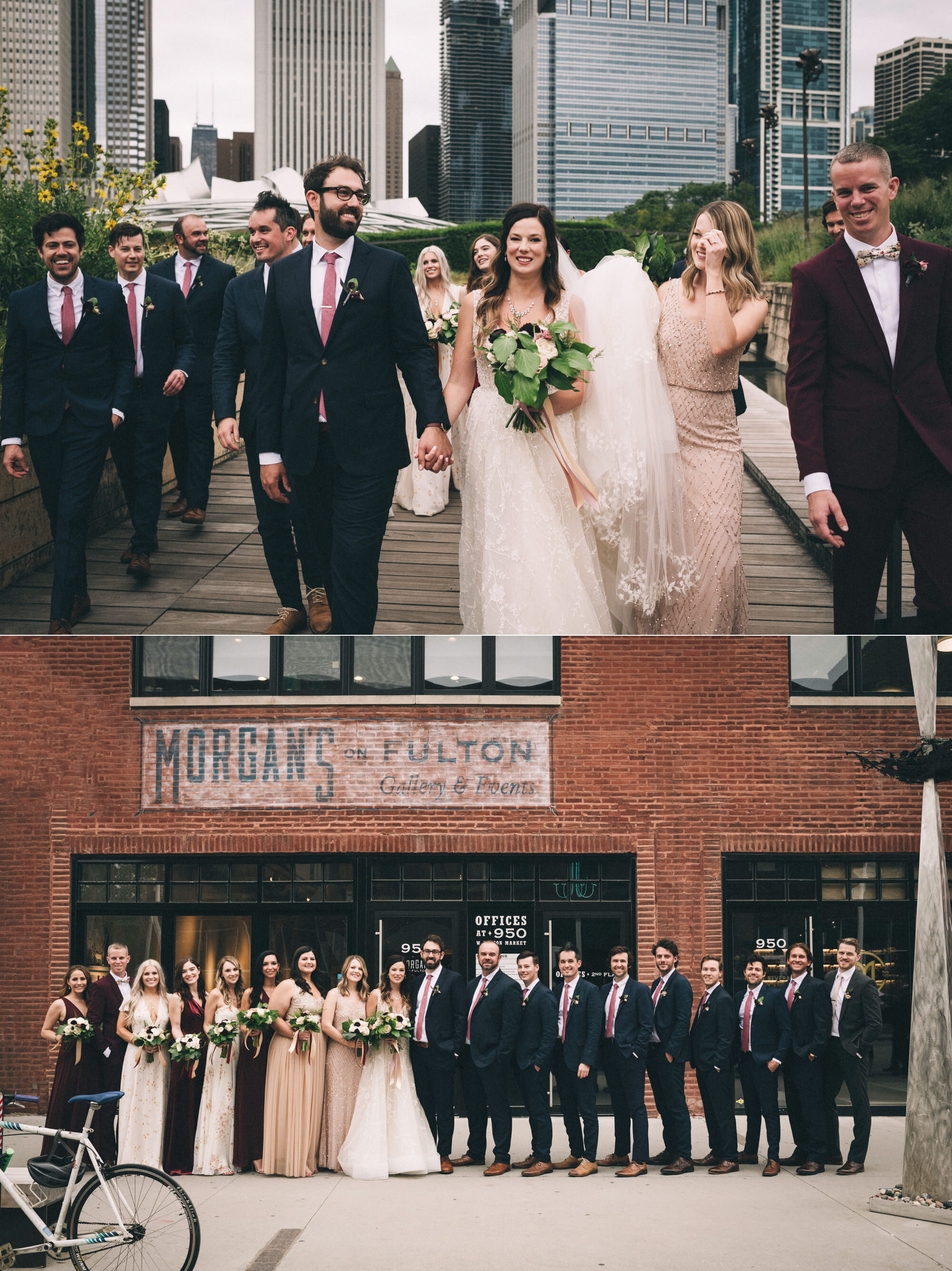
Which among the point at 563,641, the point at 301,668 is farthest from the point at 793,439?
the point at 563,641

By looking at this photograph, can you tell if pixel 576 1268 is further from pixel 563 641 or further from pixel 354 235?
pixel 354 235

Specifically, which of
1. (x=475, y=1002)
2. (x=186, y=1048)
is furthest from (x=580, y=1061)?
(x=186, y=1048)

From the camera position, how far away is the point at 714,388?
3.16 m

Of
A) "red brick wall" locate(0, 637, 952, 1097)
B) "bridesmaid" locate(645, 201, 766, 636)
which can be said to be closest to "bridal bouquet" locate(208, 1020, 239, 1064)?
"red brick wall" locate(0, 637, 952, 1097)

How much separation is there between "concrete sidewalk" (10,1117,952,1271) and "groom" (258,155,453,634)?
296cm

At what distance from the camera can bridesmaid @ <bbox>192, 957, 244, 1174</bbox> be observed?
20.1 feet

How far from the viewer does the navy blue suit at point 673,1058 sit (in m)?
6.09

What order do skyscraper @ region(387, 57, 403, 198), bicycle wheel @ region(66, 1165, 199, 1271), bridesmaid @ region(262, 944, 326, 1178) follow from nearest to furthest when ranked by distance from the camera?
skyscraper @ region(387, 57, 403, 198) < bicycle wheel @ region(66, 1165, 199, 1271) < bridesmaid @ region(262, 944, 326, 1178)

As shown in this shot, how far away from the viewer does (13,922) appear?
837 centimetres

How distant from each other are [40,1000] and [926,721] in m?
6.03

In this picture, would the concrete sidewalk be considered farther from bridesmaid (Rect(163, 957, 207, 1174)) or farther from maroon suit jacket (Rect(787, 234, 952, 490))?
maroon suit jacket (Rect(787, 234, 952, 490))

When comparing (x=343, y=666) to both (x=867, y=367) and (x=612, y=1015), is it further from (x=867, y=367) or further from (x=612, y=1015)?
(x=612, y=1015)

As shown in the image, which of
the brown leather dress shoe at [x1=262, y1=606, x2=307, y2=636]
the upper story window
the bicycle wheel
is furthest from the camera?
the bicycle wheel

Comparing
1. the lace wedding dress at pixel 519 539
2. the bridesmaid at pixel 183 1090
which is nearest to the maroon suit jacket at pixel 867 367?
the lace wedding dress at pixel 519 539
